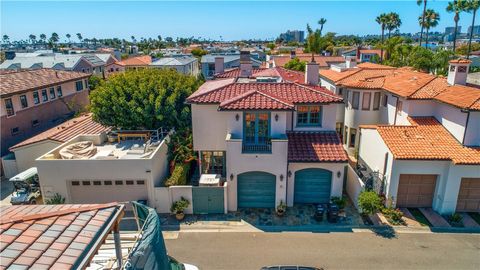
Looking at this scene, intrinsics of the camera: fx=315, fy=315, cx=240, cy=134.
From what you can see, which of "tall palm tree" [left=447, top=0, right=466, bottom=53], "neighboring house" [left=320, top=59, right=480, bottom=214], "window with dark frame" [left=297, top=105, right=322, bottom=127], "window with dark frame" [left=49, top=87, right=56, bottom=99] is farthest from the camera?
"tall palm tree" [left=447, top=0, right=466, bottom=53]

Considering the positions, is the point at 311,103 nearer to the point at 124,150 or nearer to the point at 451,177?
the point at 451,177

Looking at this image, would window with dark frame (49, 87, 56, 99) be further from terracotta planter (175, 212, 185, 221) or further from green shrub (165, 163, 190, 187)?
terracotta planter (175, 212, 185, 221)

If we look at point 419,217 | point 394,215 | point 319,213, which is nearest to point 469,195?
point 419,217

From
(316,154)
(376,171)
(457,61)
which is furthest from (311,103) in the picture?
(457,61)

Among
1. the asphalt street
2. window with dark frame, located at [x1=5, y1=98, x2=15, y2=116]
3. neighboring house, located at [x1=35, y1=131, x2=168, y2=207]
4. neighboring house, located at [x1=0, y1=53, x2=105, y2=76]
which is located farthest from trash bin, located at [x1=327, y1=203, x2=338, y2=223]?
neighboring house, located at [x1=0, y1=53, x2=105, y2=76]

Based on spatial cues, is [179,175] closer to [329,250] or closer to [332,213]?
[332,213]

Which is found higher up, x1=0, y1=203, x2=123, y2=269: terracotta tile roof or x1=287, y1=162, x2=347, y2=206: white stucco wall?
x1=0, y1=203, x2=123, y2=269: terracotta tile roof
